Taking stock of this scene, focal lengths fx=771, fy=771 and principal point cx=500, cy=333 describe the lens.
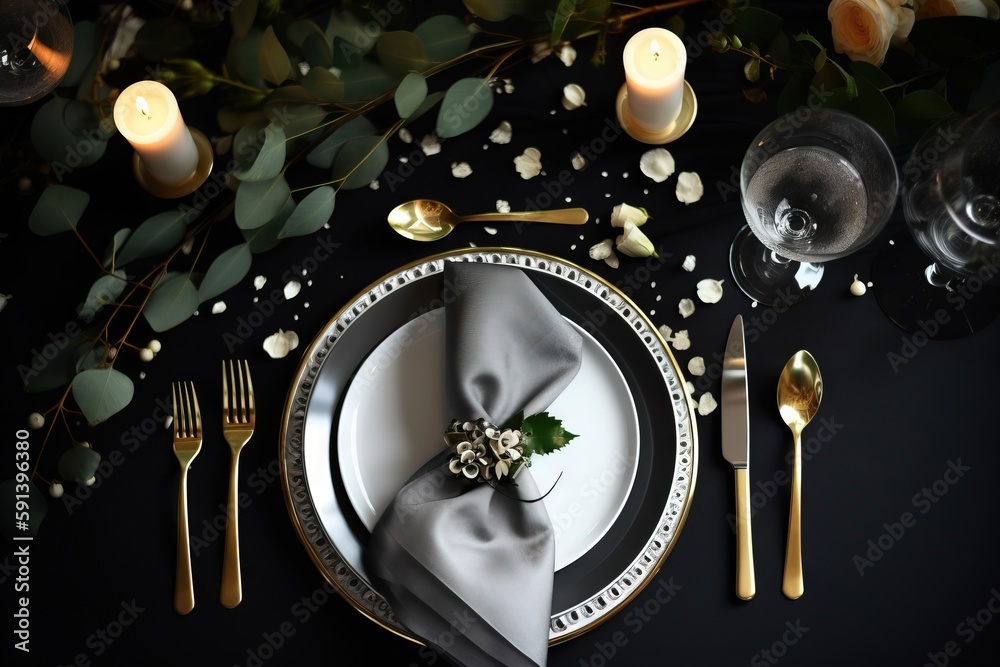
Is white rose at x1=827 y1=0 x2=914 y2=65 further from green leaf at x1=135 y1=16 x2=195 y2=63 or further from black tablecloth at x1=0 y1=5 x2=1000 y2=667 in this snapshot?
green leaf at x1=135 y1=16 x2=195 y2=63

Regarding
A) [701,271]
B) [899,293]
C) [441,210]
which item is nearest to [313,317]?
[441,210]

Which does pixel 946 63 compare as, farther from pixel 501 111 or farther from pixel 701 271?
pixel 501 111

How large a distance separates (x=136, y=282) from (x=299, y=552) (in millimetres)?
417

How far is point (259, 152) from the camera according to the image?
948 millimetres

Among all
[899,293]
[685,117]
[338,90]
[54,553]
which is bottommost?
[899,293]

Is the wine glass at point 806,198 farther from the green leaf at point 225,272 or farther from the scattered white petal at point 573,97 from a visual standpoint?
the green leaf at point 225,272

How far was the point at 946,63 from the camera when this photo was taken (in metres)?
0.90

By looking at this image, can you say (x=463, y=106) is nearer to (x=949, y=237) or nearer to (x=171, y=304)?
(x=171, y=304)

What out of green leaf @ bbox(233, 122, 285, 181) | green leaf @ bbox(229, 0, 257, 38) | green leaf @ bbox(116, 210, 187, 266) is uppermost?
green leaf @ bbox(229, 0, 257, 38)

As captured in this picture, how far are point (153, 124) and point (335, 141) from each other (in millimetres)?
223

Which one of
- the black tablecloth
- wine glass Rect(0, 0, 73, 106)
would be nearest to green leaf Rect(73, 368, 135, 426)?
the black tablecloth

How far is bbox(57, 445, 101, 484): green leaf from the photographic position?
94 cm

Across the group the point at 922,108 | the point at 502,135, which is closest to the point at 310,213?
the point at 502,135

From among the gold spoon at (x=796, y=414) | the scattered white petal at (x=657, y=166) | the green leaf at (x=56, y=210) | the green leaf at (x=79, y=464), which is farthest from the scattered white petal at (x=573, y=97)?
the green leaf at (x=79, y=464)
